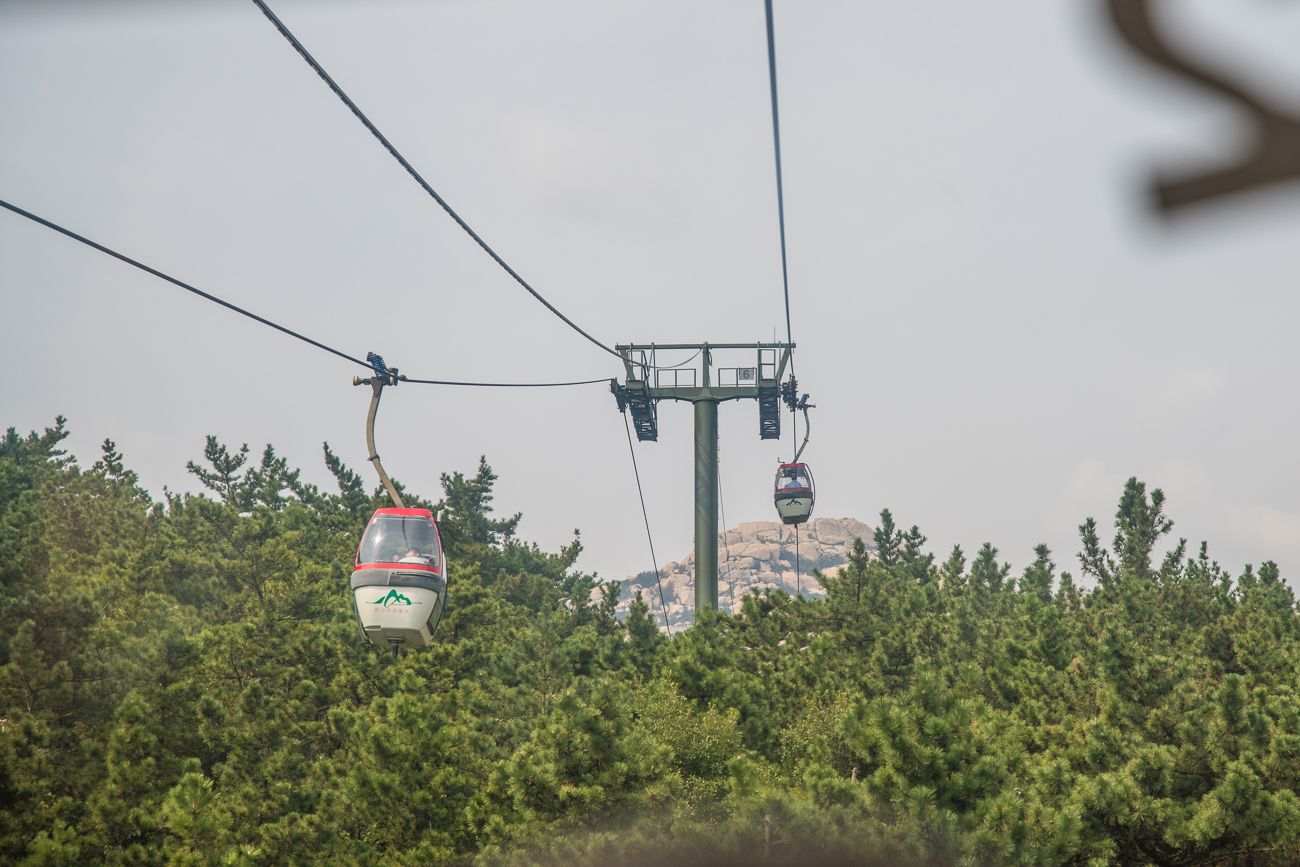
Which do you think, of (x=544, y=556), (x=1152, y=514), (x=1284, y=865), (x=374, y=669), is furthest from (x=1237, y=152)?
(x=544, y=556)

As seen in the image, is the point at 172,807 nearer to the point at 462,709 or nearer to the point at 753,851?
the point at 462,709

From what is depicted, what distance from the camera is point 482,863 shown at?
18547mm

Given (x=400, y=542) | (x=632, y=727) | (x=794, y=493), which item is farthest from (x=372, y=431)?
(x=794, y=493)

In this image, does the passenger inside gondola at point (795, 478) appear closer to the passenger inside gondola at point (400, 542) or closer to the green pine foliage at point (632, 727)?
the green pine foliage at point (632, 727)

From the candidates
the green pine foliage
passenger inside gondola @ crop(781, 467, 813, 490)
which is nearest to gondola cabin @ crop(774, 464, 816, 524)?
passenger inside gondola @ crop(781, 467, 813, 490)

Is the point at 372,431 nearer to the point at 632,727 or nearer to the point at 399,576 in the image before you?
the point at 399,576

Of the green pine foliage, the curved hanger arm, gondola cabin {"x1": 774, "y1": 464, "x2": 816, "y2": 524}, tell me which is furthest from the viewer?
gondola cabin {"x1": 774, "y1": 464, "x2": 816, "y2": 524}

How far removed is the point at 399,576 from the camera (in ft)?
39.8

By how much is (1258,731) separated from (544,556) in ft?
177

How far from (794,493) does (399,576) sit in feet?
51.4

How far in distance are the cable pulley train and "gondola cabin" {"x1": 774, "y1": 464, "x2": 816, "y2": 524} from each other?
15.0 metres

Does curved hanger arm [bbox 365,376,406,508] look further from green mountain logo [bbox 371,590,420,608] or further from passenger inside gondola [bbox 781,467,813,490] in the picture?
passenger inside gondola [bbox 781,467,813,490]

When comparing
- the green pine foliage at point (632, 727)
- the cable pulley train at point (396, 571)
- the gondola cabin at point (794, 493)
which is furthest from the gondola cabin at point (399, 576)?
the gondola cabin at point (794, 493)

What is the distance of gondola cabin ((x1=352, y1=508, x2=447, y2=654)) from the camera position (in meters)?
12.1
